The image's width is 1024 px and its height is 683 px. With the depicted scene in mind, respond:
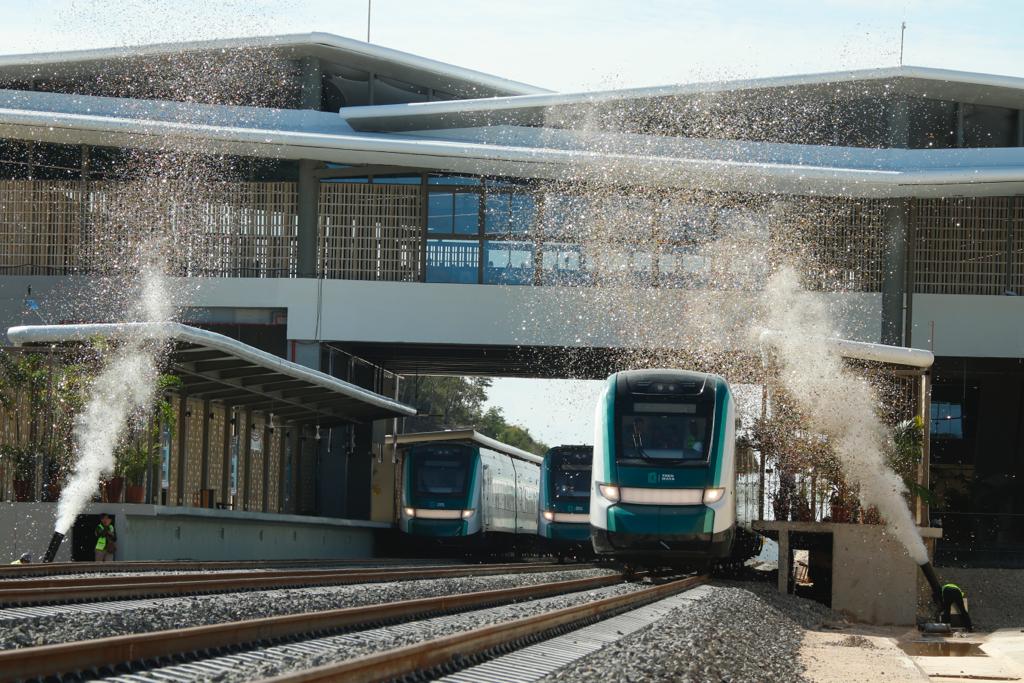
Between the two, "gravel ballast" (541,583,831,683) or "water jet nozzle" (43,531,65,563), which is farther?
"water jet nozzle" (43,531,65,563)

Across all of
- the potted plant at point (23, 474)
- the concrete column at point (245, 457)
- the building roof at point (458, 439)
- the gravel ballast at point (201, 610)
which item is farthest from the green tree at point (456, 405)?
the gravel ballast at point (201, 610)

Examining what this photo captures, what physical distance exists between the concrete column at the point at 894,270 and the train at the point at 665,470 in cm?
1451

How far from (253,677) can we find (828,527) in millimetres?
17138

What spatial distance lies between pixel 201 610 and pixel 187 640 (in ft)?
9.09

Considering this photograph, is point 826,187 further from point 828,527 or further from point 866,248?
point 828,527

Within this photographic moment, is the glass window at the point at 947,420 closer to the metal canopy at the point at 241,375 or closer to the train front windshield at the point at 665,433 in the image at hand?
the metal canopy at the point at 241,375

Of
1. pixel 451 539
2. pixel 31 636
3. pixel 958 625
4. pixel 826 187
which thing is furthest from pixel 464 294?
pixel 31 636

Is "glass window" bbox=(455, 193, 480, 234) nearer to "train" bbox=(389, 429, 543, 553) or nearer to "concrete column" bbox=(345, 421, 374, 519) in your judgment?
"train" bbox=(389, 429, 543, 553)

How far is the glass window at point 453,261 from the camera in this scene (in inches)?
1405

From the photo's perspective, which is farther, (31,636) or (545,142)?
(545,142)

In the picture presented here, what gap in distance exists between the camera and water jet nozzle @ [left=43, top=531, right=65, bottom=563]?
21.2 meters

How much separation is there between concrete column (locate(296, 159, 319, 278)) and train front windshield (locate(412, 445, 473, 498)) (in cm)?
556

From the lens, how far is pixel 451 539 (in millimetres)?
33219

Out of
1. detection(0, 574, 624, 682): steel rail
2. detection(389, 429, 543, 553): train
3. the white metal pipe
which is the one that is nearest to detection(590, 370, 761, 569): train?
the white metal pipe
